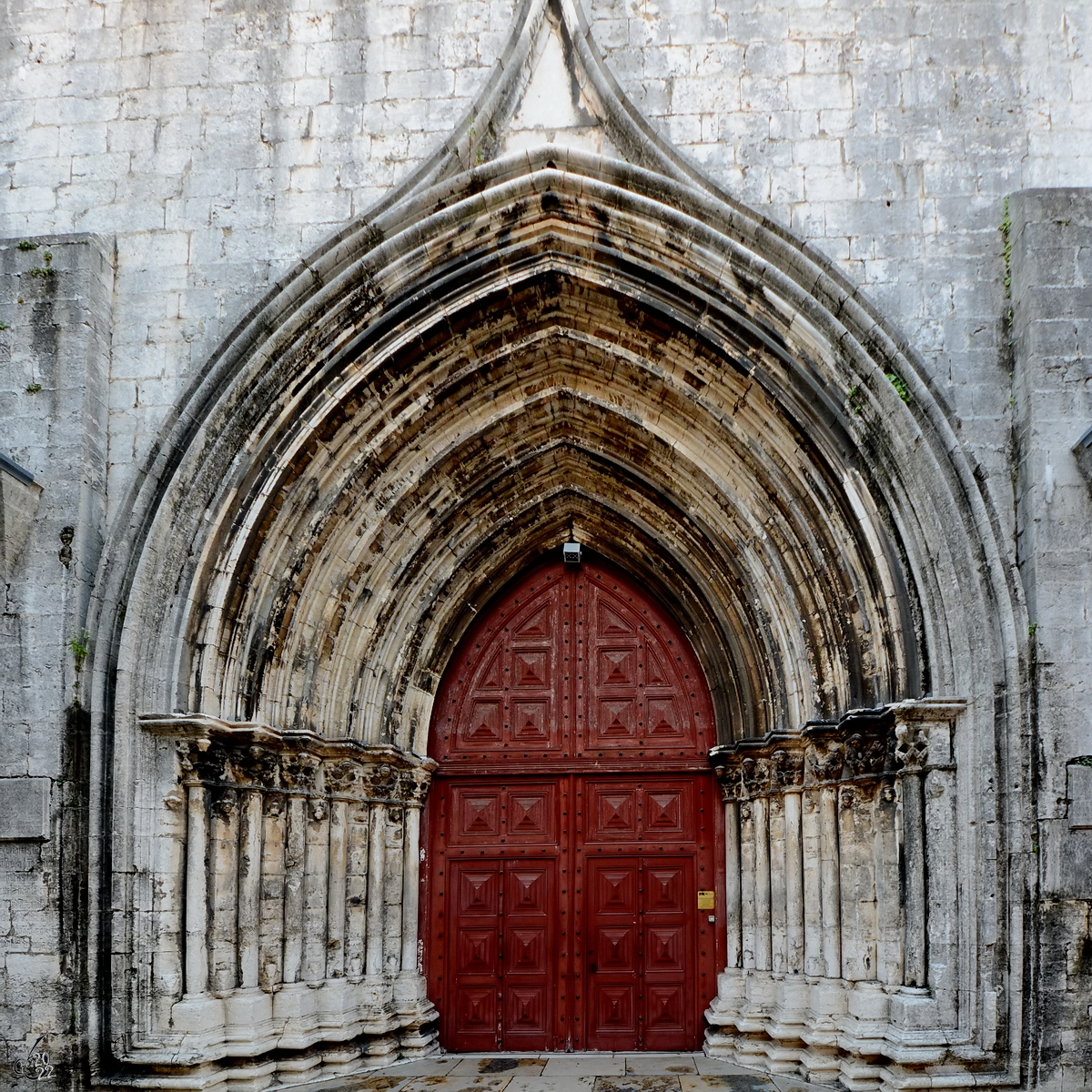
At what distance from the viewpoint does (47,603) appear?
665 cm

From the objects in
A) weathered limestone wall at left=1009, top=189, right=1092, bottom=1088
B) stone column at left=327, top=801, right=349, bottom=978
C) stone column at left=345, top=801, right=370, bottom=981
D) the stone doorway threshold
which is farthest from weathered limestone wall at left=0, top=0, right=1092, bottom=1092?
the stone doorway threshold

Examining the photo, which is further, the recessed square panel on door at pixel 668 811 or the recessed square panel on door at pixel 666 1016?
the recessed square panel on door at pixel 668 811

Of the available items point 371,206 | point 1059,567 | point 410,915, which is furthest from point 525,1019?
point 371,206

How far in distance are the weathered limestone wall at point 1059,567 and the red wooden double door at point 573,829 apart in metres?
2.28

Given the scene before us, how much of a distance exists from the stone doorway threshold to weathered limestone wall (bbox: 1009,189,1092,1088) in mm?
1412

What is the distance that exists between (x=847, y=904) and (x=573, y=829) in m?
1.95

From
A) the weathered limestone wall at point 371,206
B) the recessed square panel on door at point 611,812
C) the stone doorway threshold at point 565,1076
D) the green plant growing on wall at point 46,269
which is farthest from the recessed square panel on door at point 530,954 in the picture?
the green plant growing on wall at point 46,269

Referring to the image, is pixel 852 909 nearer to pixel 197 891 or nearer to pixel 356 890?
pixel 356 890

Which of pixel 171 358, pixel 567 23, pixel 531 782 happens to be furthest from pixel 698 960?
pixel 567 23

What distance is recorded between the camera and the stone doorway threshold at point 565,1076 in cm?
665

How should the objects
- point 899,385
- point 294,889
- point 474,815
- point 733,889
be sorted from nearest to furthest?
1. point 899,385
2. point 294,889
3. point 733,889
4. point 474,815

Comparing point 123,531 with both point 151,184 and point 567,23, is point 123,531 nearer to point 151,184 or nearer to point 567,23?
point 151,184

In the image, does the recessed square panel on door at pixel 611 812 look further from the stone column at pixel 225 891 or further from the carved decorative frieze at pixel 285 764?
the stone column at pixel 225 891

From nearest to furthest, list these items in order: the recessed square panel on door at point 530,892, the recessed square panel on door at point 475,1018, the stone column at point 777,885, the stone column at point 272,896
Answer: the stone column at point 272,896 → the stone column at point 777,885 → the recessed square panel on door at point 475,1018 → the recessed square panel on door at point 530,892
